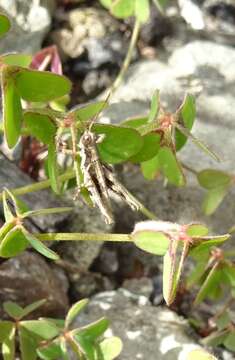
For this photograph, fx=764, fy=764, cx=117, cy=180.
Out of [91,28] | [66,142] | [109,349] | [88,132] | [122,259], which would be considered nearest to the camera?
[88,132]

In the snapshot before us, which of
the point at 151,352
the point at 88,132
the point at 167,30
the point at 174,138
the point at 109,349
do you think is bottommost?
the point at 151,352

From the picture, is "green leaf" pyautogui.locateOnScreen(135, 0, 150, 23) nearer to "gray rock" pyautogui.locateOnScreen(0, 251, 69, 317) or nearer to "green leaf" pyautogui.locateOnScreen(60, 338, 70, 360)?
"gray rock" pyautogui.locateOnScreen(0, 251, 69, 317)

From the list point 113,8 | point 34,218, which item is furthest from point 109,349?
point 113,8

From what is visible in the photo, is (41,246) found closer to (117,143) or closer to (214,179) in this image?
(117,143)

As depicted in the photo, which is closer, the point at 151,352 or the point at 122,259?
the point at 151,352

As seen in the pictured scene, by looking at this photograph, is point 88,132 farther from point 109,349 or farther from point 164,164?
point 109,349

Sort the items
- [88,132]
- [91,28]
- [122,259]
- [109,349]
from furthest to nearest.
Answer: [91,28]
[122,259]
[109,349]
[88,132]

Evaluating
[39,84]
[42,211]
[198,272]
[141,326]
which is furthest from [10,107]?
[141,326]
